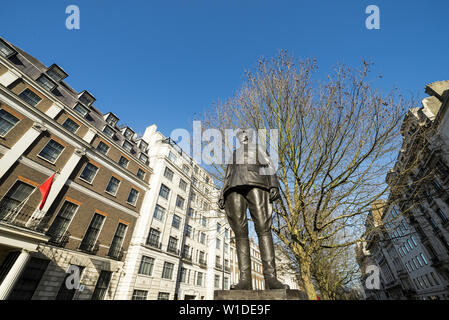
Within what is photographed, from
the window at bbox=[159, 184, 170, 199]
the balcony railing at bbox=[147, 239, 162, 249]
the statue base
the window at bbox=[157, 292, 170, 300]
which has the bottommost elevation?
the statue base

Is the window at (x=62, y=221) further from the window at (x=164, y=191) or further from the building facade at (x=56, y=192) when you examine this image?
the window at (x=164, y=191)

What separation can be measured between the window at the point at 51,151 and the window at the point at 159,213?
33.2 feet

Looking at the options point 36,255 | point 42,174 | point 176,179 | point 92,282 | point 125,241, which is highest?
point 176,179

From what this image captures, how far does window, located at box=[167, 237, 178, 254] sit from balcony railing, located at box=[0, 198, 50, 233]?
12.0 meters

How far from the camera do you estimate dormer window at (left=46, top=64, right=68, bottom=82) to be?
17531 mm

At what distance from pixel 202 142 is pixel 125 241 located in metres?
14.8

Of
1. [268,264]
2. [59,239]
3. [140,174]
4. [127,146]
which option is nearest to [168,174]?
[140,174]

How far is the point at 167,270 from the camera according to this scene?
21016 mm

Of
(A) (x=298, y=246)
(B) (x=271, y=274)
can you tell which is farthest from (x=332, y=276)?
(B) (x=271, y=274)

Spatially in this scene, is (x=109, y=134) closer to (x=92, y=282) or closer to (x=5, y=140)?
(x=5, y=140)

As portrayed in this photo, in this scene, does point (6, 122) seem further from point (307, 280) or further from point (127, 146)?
point (307, 280)

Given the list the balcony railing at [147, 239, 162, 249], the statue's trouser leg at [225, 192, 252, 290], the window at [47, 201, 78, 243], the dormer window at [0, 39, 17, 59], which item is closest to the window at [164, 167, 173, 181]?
the balcony railing at [147, 239, 162, 249]

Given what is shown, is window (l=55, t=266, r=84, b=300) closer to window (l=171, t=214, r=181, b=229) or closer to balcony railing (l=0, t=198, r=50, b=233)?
balcony railing (l=0, t=198, r=50, b=233)

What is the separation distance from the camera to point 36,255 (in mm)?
12289
